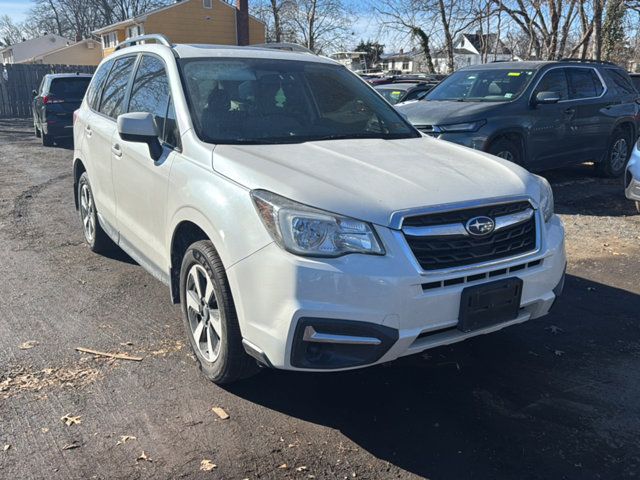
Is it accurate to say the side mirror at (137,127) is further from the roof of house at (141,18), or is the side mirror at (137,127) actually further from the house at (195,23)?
the roof of house at (141,18)

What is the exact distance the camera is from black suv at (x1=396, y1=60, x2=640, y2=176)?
7.95 meters

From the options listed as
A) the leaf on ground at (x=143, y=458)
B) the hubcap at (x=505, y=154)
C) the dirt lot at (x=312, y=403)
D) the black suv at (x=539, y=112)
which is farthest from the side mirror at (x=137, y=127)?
the hubcap at (x=505, y=154)

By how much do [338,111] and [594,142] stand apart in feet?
21.8

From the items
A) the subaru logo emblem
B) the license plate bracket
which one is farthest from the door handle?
the license plate bracket

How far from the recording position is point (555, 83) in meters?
8.91

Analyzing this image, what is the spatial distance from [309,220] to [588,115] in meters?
7.85

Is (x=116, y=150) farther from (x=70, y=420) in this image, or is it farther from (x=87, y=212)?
(x=70, y=420)

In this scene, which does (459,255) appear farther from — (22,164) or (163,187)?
(22,164)

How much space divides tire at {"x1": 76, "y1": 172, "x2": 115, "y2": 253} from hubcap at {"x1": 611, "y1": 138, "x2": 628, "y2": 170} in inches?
A: 318

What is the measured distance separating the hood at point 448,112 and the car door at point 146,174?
13.5ft

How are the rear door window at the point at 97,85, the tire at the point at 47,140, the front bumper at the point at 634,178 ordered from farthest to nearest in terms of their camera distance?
1. the tire at the point at 47,140
2. the front bumper at the point at 634,178
3. the rear door window at the point at 97,85

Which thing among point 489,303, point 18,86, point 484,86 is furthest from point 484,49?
point 489,303

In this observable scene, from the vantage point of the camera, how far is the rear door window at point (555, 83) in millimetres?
8695

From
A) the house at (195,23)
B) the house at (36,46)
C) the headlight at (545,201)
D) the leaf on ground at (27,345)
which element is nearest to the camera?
the headlight at (545,201)
